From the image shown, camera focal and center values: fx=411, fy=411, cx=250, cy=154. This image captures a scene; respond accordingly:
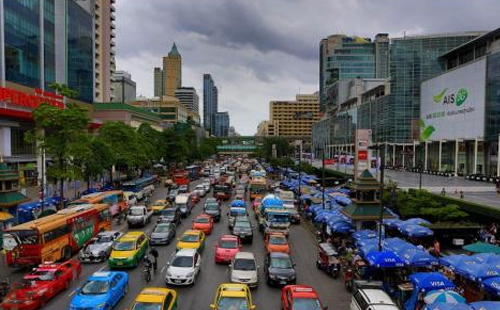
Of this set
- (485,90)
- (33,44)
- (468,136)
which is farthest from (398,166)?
(33,44)

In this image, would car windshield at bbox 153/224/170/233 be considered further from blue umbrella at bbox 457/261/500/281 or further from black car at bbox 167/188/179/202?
blue umbrella at bbox 457/261/500/281

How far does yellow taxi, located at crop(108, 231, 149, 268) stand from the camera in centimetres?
→ 2211

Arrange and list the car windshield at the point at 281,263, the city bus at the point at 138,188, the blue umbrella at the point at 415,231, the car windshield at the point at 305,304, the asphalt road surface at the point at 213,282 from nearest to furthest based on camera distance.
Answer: the car windshield at the point at 305,304
the asphalt road surface at the point at 213,282
the car windshield at the point at 281,263
the blue umbrella at the point at 415,231
the city bus at the point at 138,188

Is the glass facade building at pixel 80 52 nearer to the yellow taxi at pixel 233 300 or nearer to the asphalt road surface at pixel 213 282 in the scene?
the asphalt road surface at pixel 213 282

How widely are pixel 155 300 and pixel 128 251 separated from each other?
891 centimetres

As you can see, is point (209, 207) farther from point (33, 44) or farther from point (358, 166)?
point (33, 44)

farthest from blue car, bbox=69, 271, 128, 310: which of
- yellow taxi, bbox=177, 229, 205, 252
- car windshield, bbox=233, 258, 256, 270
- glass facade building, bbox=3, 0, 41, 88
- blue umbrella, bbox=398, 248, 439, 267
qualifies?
glass facade building, bbox=3, 0, 41, 88

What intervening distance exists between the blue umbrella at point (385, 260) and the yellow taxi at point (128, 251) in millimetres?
12497

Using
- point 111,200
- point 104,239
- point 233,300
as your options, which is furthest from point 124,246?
point 111,200

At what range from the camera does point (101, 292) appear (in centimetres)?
1638

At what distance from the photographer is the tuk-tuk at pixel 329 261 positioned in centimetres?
2214

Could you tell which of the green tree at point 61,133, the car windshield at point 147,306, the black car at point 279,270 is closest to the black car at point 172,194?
the green tree at point 61,133

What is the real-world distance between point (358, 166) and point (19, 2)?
189 ft

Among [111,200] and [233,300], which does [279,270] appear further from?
[111,200]
